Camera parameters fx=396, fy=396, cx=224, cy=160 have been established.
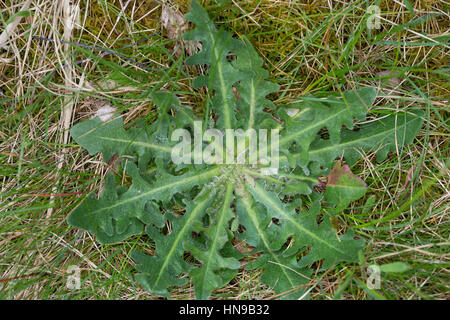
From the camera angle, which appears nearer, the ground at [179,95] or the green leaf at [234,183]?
the green leaf at [234,183]

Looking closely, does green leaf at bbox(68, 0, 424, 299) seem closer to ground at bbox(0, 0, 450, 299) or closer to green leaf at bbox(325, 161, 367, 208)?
green leaf at bbox(325, 161, 367, 208)

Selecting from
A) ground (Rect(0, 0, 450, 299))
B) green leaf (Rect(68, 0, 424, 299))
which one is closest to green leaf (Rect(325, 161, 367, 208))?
green leaf (Rect(68, 0, 424, 299))

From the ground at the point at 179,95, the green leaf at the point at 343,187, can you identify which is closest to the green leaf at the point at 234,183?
the green leaf at the point at 343,187

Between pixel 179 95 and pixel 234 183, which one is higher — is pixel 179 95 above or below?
above

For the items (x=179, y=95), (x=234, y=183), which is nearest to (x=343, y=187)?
(x=234, y=183)

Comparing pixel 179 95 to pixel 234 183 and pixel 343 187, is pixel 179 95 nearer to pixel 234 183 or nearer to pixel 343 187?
pixel 234 183

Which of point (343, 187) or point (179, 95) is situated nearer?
point (343, 187)

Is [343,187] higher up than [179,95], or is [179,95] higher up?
[179,95]

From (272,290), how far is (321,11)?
2.20m

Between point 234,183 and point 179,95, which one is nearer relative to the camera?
point 234,183

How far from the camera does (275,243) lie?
2945 mm

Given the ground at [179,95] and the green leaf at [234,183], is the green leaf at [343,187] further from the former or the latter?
the ground at [179,95]
